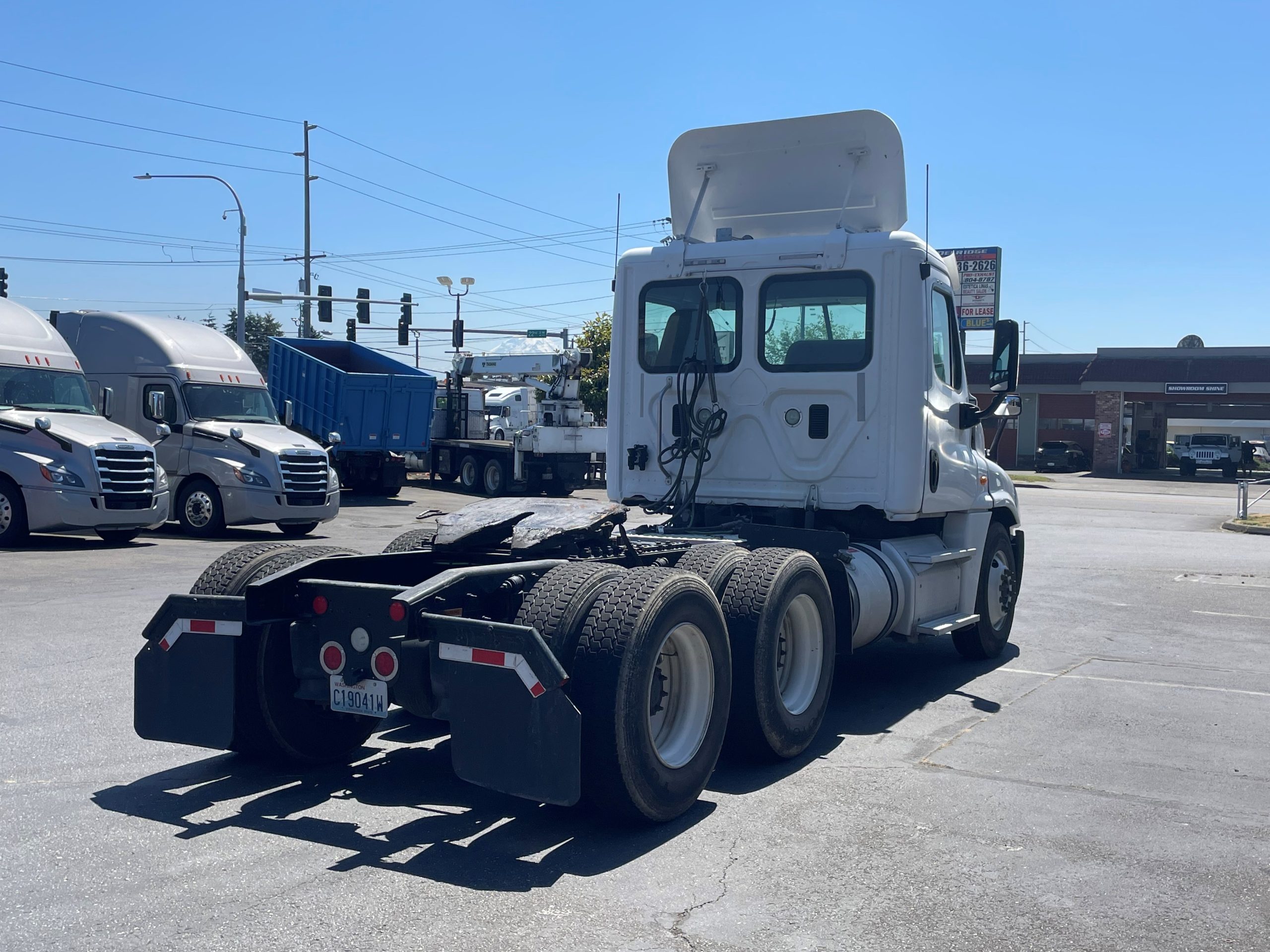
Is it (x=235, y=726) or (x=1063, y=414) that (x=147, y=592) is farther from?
(x=1063, y=414)

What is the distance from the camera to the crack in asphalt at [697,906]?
4.01m

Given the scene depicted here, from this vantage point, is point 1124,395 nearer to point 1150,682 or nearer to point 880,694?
point 1150,682

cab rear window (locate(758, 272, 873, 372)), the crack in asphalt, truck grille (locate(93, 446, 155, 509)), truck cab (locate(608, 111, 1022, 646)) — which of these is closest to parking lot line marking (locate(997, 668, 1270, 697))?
truck cab (locate(608, 111, 1022, 646))

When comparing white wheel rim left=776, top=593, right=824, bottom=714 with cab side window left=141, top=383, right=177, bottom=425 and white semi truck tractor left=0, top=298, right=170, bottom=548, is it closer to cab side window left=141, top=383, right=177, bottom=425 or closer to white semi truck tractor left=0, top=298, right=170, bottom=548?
white semi truck tractor left=0, top=298, right=170, bottom=548

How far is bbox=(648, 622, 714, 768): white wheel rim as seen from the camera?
542cm

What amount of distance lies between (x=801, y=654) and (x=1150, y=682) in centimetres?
355

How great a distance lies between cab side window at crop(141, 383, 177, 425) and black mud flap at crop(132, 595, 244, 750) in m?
13.8

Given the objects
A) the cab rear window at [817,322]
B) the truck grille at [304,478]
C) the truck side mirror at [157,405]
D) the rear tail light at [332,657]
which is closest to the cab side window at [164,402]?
the truck side mirror at [157,405]

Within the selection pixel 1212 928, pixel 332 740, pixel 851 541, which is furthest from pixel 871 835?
Answer: pixel 851 541

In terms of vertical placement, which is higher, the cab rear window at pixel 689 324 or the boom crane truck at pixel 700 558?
the cab rear window at pixel 689 324

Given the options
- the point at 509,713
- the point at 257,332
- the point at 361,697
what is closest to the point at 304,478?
the point at 361,697

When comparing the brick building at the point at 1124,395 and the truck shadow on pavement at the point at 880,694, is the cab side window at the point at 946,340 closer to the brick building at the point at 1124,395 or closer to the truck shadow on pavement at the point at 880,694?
the truck shadow on pavement at the point at 880,694

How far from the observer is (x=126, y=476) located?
52.7ft

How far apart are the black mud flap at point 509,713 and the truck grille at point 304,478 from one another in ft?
45.9
